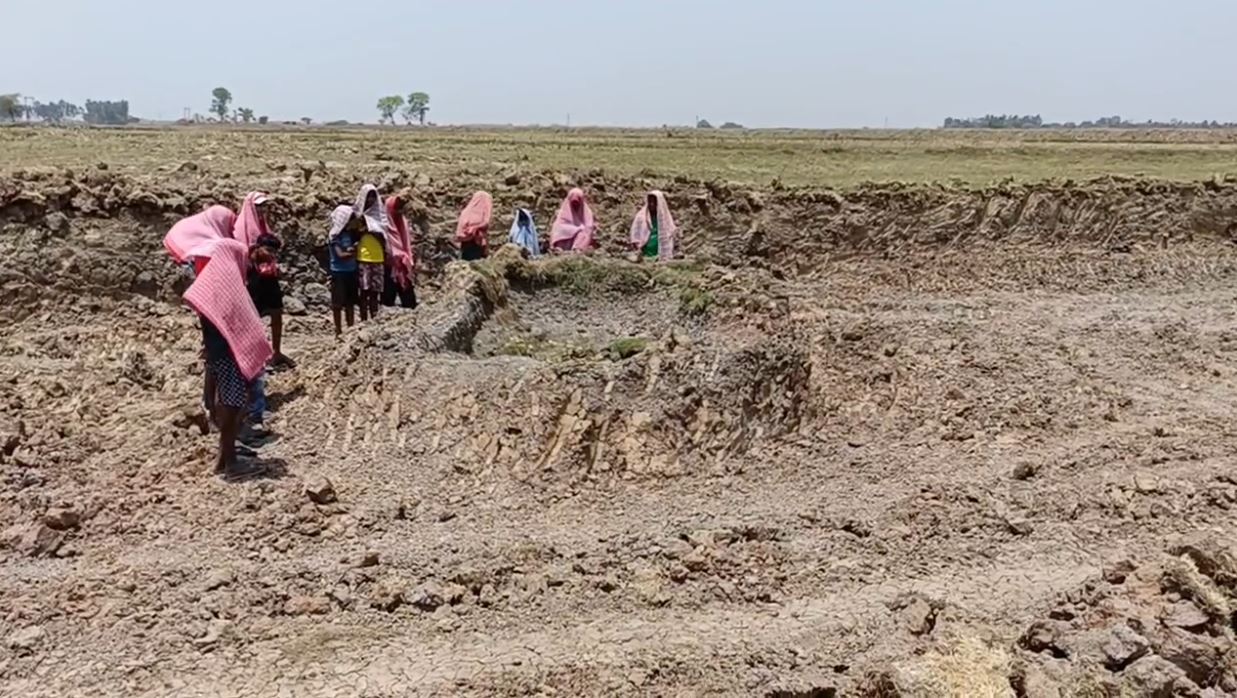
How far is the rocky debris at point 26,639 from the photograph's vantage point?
4.39 meters

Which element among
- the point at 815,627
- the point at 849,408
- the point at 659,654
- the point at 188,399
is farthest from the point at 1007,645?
the point at 188,399

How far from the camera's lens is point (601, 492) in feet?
20.1

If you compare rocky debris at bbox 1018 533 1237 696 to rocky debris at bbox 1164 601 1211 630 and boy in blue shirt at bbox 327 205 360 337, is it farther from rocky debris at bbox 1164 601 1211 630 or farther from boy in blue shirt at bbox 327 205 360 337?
boy in blue shirt at bbox 327 205 360 337

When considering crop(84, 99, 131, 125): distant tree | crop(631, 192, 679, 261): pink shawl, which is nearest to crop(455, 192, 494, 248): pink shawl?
crop(631, 192, 679, 261): pink shawl

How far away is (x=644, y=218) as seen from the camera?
11.4 metres

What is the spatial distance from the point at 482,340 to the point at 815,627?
4252 mm

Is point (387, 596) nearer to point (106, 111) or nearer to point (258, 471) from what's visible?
point (258, 471)

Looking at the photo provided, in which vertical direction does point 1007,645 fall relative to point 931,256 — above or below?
below

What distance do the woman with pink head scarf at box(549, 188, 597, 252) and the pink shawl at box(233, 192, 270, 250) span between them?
14.9 feet

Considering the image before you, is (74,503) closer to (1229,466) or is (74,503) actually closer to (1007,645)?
(1007,645)

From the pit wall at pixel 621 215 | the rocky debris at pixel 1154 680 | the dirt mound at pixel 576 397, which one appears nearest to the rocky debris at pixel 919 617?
the rocky debris at pixel 1154 680

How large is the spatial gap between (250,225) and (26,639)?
335cm

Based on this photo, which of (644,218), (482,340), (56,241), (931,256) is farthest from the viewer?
(931,256)

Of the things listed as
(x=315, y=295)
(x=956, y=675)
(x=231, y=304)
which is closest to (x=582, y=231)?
(x=315, y=295)
